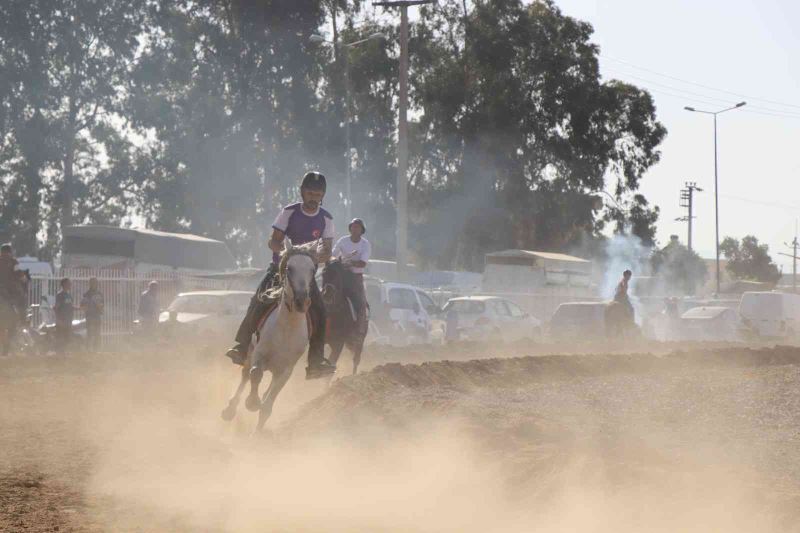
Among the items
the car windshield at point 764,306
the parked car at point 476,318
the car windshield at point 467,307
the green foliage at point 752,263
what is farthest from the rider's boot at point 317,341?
the green foliage at point 752,263

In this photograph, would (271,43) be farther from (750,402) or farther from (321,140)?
(750,402)

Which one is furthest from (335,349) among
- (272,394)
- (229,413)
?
(272,394)

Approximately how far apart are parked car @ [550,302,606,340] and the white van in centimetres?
811

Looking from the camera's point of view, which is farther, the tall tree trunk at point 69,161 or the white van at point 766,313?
the tall tree trunk at point 69,161

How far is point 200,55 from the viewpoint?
59094 mm

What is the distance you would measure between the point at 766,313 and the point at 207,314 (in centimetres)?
2387

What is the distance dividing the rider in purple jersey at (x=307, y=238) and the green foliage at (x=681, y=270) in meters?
66.5

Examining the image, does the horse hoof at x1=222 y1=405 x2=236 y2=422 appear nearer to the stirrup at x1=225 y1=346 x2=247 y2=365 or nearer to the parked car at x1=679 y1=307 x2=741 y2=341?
the stirrup at x1=225 y1=346 x2=247 y2=365

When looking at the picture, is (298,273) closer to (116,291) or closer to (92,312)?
(92,312)

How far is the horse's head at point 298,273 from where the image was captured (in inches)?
424

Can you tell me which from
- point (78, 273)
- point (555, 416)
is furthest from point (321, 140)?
point (555, 416)

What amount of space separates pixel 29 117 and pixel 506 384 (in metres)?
41.8

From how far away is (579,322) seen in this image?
122ft

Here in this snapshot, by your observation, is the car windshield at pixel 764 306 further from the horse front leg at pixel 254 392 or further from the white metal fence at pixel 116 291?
the horse front leg at pixel 254 392
